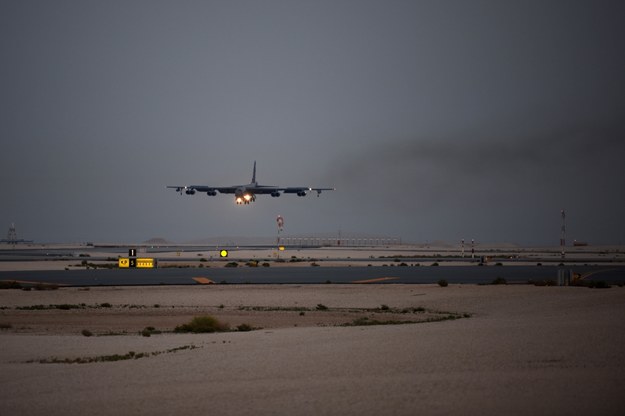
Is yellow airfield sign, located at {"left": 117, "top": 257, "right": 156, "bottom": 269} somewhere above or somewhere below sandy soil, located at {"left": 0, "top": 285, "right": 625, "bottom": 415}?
above

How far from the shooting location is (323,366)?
1399cm

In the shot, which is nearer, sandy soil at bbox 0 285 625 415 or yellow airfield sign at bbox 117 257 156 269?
sandy soil at bbox 0 285 625 415

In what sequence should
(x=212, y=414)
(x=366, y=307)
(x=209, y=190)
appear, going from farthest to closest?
1. (x=209, y=190)
2. (x=366, y=307)
3. (x=212, y=414)

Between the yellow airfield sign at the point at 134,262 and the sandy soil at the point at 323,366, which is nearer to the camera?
the sandy soil at the point at 323,366

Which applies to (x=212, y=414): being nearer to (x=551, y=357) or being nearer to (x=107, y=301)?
(x=551, y=357)

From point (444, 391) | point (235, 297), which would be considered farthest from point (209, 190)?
point (444, 391)

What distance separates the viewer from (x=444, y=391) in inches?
452

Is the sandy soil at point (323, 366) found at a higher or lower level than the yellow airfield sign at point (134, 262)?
lower

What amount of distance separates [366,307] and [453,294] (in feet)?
20.7

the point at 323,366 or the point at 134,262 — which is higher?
the point at 134,262

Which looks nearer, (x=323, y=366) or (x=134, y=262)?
(x=323, y=366)

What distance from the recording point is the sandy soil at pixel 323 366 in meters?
10.9

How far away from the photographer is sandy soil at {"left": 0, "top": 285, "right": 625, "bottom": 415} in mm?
10898

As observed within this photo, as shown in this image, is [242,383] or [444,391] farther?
[242,383]
